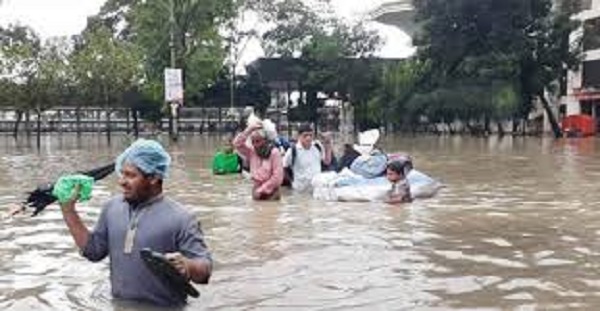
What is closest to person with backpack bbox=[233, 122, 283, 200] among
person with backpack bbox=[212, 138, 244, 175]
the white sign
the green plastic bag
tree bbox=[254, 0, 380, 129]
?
person with backpack bbox=[212, 138, 244, 175]

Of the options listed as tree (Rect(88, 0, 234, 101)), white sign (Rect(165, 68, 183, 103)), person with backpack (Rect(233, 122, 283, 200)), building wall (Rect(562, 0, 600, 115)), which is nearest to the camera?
person with backpack (Rect(233, 122, 283, 200))

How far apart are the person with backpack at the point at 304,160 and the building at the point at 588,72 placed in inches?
1680

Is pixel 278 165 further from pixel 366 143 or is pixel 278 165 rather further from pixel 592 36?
pixel 592 36

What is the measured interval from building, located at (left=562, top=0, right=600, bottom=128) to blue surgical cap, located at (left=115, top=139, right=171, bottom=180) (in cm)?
5299

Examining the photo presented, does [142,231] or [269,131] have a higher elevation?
[269,131]

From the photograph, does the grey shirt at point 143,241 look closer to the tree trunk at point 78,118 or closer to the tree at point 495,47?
the tree at point 495,47

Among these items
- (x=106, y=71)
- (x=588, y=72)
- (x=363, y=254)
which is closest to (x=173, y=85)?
(x=106, y=71)

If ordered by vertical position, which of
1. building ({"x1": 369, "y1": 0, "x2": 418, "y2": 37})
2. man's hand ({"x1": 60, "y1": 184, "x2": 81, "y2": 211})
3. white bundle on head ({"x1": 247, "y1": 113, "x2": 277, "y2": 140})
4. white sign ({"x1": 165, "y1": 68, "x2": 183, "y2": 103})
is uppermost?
building ({"x1": 369, "y1": 0, "x2": 418, "y2": 37})

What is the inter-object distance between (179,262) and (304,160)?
10890 millimetres

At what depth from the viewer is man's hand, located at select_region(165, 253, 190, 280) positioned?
4848mm

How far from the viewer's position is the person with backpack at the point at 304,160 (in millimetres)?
15570

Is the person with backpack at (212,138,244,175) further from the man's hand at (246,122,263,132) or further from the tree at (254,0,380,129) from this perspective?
the tree at (254,0,380,129)

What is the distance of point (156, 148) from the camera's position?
526cm

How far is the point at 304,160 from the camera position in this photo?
15.7 meters
